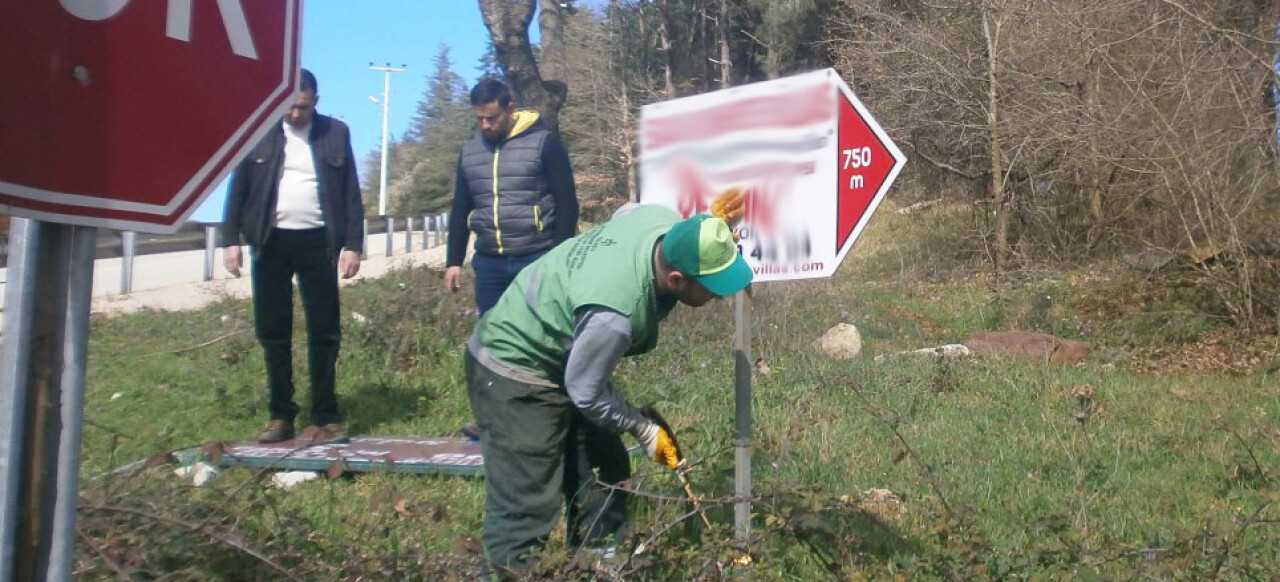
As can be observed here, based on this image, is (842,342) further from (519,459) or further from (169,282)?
(169,282)

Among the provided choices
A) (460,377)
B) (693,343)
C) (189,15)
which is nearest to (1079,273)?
(693,343)

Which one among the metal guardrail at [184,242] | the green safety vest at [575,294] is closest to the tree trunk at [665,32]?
the metal guardrail at [184,242]

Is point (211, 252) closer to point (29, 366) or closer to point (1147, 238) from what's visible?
point (1147, 238)

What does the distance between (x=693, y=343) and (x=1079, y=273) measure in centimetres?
747

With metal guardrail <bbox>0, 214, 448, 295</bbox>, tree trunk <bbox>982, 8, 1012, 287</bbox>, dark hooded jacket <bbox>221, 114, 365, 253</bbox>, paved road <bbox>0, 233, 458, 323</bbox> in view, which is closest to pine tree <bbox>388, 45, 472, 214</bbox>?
metal guardrail <bbox>0, 214, 448, 295</bbox>

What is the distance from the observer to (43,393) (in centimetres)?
182

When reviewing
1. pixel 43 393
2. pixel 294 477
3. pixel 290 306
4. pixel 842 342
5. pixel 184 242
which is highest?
pixel 184 242

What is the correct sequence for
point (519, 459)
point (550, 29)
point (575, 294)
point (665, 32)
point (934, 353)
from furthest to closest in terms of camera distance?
1. point (665, 32)
2. point (550, 29)
3. point (934, 353)
4. point (519, 459)
5. point (575, 294)

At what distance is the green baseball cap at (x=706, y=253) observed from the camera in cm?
338

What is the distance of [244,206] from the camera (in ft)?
18.6

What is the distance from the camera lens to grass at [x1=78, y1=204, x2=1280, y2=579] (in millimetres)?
3473

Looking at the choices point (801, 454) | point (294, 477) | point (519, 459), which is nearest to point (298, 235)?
point (294, 477)

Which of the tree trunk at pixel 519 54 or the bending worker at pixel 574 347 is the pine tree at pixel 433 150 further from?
the bending worker at pixel 574 347

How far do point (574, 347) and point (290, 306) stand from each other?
2.91 metres
